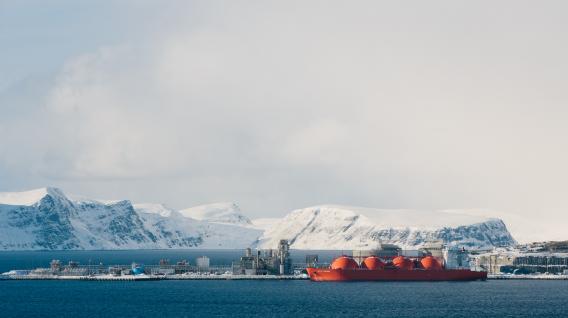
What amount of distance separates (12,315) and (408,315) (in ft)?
222

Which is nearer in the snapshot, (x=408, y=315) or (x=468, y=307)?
(x=408, y=315)

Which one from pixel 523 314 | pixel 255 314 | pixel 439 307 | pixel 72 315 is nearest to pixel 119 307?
pixel 72 315

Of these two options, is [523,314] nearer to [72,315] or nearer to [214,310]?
[214,310]

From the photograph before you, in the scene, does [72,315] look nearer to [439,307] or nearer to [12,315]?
[12,315]

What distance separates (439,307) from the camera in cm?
19912

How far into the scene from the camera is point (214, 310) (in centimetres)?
19412

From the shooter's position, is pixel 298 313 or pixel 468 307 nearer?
pixel 298 313

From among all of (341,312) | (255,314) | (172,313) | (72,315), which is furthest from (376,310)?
(72,315)

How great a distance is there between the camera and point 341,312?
189375 mm

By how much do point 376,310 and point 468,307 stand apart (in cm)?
1875

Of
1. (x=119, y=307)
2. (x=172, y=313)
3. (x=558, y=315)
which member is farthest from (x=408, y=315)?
(x=119, y=307)

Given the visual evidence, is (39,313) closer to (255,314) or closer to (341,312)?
(255,314)

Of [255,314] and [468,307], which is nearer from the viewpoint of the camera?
[255,314]

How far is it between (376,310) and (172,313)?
118 ft
